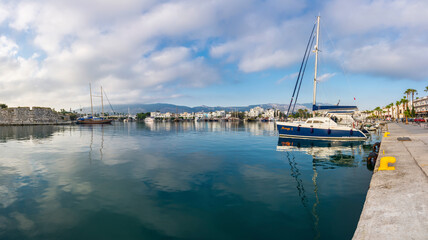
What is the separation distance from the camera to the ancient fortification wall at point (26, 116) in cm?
11116

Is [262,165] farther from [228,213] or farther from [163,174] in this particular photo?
[228,213]

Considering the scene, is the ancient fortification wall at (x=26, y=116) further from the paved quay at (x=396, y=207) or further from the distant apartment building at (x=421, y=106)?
the distant apartment building at (x=421, y=106)

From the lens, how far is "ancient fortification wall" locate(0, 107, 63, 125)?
111162 mm

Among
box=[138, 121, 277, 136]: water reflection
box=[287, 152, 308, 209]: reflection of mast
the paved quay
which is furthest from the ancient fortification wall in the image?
the paved quay

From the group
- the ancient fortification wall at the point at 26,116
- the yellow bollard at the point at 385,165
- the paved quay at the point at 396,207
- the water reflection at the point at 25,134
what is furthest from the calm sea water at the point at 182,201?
the ancient fortification wall at the point at 26,116

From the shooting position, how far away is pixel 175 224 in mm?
6688

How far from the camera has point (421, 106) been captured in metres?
115

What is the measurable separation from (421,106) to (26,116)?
209476 millimetres

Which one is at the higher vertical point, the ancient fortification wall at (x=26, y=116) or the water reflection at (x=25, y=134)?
the ancient fortification wall at (x=26, y=116)

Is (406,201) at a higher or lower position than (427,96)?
lower

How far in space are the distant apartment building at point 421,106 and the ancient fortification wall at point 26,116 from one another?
198 m

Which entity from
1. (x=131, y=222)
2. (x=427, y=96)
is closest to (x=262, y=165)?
(x=131, y=222)

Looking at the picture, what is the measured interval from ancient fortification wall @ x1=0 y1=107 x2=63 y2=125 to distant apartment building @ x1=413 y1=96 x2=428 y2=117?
649 feet

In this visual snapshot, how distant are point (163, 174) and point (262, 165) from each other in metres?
6.70
